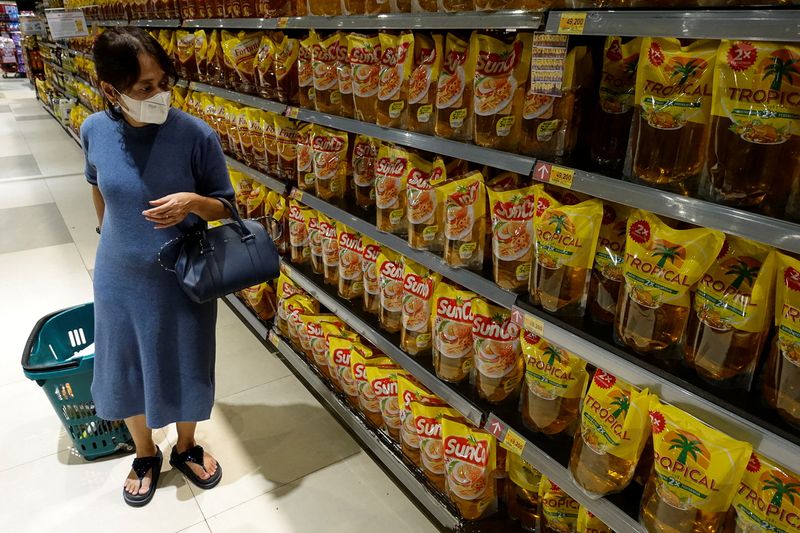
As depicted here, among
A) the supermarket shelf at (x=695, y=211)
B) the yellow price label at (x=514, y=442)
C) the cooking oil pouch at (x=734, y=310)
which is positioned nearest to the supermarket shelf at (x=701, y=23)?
the supermarket shelf at (x=695, y=211)

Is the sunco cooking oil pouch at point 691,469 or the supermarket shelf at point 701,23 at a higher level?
Answer: the supermarket shelf at point 701,23

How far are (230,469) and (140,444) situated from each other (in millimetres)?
364

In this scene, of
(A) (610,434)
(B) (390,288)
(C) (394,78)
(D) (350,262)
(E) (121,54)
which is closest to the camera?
(A) (610,434)

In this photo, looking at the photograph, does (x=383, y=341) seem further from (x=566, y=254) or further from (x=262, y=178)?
(x=262, y=178)

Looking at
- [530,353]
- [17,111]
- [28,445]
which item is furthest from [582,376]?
[17,111]

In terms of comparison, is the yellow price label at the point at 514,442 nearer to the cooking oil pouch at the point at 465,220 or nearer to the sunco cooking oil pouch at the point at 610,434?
the sunco cooking oil pouch at the point at 610,434

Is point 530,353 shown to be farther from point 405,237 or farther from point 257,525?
point 257,525

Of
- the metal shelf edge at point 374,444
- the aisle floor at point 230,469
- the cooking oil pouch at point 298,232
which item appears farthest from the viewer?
the cooking oil pouch at point 298,232

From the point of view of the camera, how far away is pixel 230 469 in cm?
224

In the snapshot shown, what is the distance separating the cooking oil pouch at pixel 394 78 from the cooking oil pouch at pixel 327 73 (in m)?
0.34

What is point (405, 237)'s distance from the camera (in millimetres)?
1985

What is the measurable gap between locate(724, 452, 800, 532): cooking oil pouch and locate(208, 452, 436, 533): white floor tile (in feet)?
3.84

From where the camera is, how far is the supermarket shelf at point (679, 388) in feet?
3.24

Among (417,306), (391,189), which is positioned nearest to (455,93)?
(391,189)
